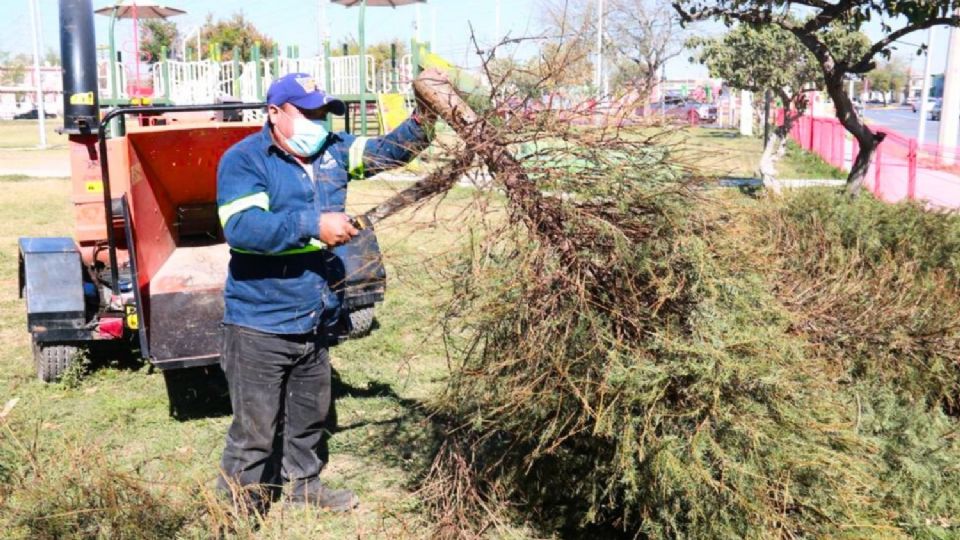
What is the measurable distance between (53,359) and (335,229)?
9.86 feet

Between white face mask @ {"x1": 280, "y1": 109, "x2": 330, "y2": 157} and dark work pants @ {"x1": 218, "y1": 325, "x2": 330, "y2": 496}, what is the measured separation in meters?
0.73

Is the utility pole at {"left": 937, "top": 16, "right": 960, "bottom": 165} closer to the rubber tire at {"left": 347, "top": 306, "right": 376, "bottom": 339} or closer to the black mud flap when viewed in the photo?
the rubber tire at {"left": 347, "top": 306, "right": 376, "bottom": 339}

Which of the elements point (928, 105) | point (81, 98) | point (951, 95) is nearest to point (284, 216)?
point (81, 98)

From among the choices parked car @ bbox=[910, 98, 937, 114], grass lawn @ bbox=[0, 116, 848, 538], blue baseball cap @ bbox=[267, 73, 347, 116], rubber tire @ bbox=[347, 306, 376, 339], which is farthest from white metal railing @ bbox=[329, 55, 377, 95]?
blue baseball cap @ bbox=[267, 73, 347, 116]

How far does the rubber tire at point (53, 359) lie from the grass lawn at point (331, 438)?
68 millimetres

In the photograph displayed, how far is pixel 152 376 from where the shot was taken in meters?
5.90

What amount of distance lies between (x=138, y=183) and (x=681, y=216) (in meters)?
3.40

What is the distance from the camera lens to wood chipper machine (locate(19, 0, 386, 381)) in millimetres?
5082

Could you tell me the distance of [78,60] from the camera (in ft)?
17.7

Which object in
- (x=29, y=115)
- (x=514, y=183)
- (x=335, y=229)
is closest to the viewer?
(x=514, y=183)

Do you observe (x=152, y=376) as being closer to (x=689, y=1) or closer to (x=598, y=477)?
(x=598, y=477)

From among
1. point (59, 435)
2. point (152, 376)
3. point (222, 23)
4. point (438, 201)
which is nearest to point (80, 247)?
point (152, 376)

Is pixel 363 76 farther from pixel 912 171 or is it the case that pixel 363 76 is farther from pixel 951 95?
pixel 951 95

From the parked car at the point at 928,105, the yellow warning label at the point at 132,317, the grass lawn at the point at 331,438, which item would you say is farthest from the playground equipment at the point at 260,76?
the yellow warning label at the point at 132,317
